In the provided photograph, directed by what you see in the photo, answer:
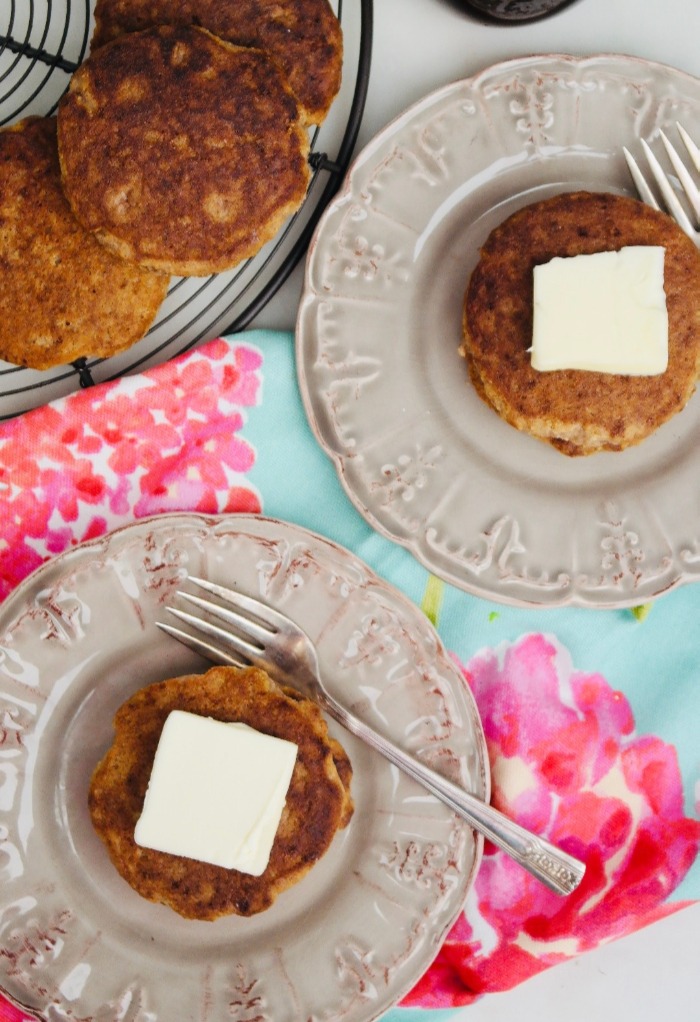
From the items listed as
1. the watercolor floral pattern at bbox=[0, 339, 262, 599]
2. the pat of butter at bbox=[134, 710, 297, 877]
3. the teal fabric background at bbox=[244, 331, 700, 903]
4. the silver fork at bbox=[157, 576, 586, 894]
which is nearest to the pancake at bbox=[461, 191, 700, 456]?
the teal fabric background at bbox=[244, 331, 700, 903]

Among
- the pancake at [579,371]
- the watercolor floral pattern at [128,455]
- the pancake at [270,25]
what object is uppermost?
the pancake at [270,25]

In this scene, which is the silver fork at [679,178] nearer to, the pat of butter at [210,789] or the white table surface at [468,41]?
the white table surface at [468,41]

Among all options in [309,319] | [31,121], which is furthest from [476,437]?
[31,121]

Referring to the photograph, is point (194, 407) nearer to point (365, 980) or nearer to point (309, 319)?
point (309, 319)

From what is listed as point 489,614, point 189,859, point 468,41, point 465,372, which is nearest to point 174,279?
point 465,372

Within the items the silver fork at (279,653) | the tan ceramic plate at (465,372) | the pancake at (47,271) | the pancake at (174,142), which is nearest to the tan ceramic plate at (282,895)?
the silver fork at (279,653)
